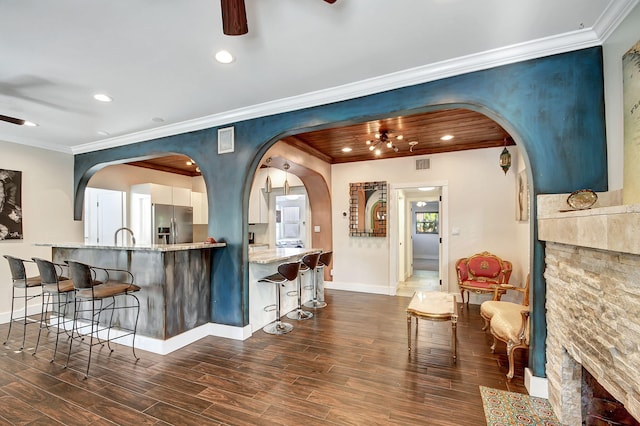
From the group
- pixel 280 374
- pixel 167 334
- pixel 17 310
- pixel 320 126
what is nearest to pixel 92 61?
pixel 320 126

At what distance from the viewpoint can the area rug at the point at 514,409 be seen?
2006 mm

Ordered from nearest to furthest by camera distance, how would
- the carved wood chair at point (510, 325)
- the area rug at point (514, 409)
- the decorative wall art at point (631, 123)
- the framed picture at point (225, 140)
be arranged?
the decorative wall art at point (631, 123)
the area rug at point (514, 409)
the carved wood chair at point (510, 325)
the framed picture at point (225, 140)

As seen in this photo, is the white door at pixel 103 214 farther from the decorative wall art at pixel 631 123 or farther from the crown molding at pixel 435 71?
the decorative wall art at pixel 631 123

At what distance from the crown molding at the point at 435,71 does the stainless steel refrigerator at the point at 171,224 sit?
2.50 metres

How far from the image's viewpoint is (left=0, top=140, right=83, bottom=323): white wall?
4.32 m

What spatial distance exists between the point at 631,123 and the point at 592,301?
1.13 meters

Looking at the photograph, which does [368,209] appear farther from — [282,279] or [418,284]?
[282,279]

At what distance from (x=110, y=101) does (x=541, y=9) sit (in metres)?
4.00

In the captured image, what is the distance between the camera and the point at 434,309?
300 centimetres

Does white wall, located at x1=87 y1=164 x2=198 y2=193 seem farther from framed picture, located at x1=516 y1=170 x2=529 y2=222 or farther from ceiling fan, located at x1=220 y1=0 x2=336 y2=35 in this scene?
framed picture, located at x1=516 y1=170 x2=529 y2=222

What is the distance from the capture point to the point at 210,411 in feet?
7.05

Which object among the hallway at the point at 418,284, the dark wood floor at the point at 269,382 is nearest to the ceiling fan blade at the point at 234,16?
the dark wood floor at the point at 269,382

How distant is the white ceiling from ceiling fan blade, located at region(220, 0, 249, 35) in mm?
353

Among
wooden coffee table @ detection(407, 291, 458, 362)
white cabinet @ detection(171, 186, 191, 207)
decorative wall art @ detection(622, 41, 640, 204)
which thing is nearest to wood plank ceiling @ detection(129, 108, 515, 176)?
white cabinet @ detection(171, 186, 191, 207)
